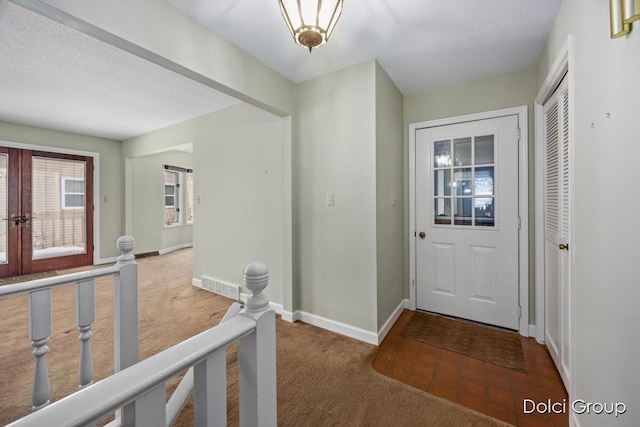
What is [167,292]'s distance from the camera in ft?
11.7

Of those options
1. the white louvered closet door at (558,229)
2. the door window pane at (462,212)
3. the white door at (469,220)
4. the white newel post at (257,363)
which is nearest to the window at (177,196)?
the white door at (469,220)

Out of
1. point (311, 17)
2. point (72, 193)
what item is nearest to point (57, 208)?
point (72, 193)

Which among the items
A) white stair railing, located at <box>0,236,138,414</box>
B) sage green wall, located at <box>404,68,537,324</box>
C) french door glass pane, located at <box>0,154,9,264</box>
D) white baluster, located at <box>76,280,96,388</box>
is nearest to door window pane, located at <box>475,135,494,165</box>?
sage green wall, located at <box>404,68,537,324</box>

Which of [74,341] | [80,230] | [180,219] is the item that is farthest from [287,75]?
[180,219]

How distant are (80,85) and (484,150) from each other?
4275 mm

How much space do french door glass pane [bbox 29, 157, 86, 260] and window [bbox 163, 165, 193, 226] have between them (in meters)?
1.65

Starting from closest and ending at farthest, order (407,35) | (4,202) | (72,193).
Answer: (407,35) < (4,202) < (72,193)

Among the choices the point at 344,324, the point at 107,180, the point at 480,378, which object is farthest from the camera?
the point at 107,180

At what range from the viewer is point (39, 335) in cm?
125

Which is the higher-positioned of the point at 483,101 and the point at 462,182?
the point at 483,101

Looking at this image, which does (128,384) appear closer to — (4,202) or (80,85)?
(80,85)

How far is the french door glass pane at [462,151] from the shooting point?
8.75 ft

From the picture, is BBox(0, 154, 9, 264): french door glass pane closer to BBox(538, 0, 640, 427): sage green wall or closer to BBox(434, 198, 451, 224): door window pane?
BBox(434, 198, 451, 224): door window pane

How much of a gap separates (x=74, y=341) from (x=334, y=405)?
93.9 inches
